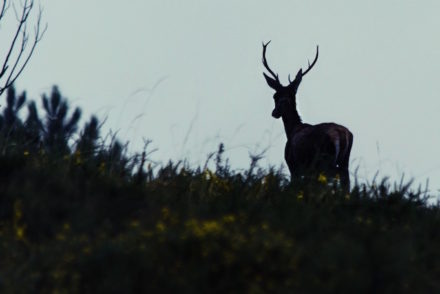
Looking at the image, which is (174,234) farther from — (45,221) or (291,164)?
(291,164)

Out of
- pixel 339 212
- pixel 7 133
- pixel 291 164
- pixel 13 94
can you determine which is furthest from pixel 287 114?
pixel 13 94

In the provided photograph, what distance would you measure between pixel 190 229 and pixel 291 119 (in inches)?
543

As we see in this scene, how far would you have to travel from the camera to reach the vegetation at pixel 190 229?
690cm

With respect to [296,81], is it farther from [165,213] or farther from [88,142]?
[165,213]

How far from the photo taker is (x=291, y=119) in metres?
21.0

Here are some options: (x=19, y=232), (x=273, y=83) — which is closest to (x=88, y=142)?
(x=19, y=232)

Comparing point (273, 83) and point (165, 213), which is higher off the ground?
point (273, 83)

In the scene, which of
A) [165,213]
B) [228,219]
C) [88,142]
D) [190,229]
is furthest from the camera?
[88,142]

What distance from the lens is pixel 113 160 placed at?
1000 centimetres

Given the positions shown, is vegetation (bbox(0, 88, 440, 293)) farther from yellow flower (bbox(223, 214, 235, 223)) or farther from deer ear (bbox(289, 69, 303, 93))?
deer ear (bbox(289, 69, 303, 93))

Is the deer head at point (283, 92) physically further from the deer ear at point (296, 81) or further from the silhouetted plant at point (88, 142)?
the silhouetted plant at point (88, 142)

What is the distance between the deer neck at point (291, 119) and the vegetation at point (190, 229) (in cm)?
1033

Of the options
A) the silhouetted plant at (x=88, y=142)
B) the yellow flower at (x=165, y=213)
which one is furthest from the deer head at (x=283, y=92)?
the yellow flower at (x=165, y=213)

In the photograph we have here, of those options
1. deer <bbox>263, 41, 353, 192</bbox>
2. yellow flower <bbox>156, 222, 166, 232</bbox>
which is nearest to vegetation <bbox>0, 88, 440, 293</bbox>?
yellow flower <bbox>156, 222, 166, 232</bbox>
